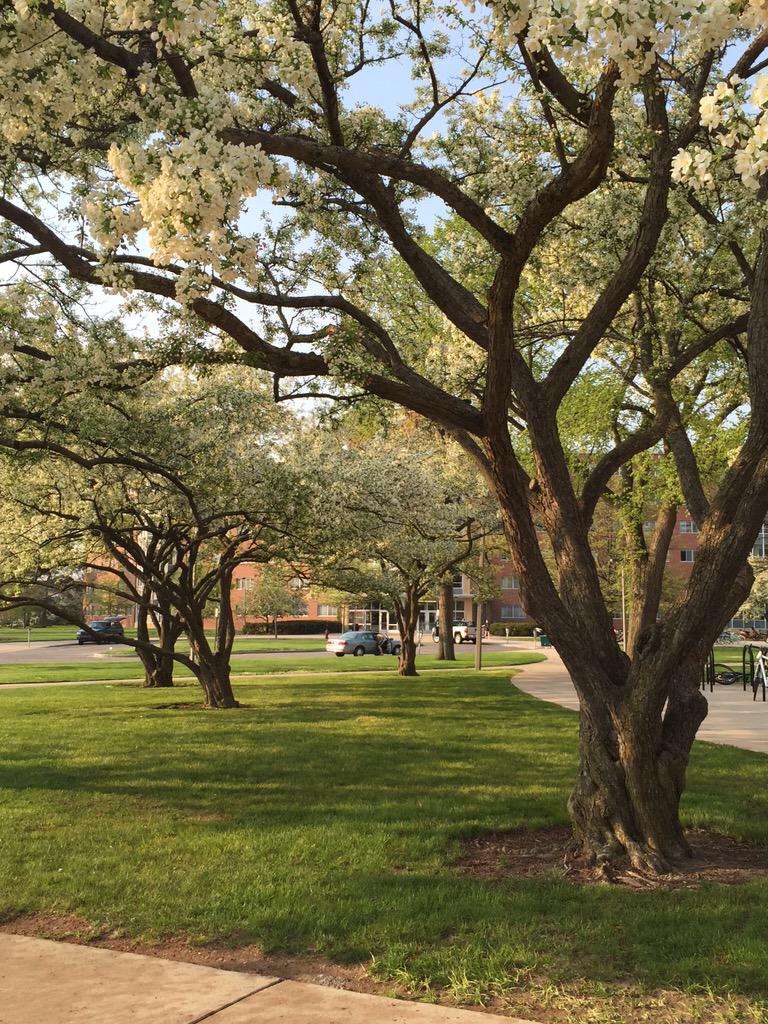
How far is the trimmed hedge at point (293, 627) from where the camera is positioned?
67562 mm

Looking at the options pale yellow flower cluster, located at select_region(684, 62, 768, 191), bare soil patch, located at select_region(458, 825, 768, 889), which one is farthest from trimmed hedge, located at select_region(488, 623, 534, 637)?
pale yellow flower cluster, located at select_region(684, 62, 768, 191)

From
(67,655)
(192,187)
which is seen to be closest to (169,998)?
(192,187)

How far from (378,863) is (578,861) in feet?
4.47

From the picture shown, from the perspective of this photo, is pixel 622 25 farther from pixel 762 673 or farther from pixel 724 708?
pixel 762 673

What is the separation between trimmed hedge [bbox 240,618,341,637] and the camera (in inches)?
2660

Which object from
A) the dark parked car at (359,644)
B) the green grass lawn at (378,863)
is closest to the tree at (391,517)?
the green grass lawn at (378,863)

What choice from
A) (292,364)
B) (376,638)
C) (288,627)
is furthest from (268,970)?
(288,627)

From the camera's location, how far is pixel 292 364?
679 centimetres

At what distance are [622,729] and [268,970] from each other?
2.94 meters

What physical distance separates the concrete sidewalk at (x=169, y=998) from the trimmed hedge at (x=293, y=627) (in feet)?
206

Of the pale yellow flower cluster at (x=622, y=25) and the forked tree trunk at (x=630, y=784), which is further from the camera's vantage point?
the forked tree trunk at (x=630, y=784)

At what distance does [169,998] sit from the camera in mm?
4043

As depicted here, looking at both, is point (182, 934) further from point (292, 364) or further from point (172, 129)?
point (172, 129)

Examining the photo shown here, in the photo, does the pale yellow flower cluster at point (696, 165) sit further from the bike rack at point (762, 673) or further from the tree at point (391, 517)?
the bike rack at point (762, 673)
